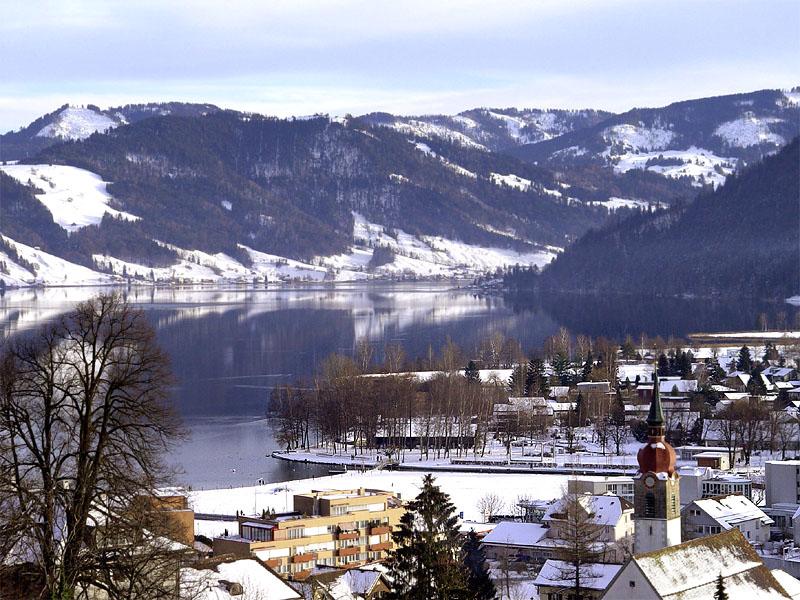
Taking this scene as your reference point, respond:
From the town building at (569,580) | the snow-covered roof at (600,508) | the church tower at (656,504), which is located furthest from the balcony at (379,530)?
the church tower at (656,504)

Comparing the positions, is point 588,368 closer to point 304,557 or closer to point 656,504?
point 304,557

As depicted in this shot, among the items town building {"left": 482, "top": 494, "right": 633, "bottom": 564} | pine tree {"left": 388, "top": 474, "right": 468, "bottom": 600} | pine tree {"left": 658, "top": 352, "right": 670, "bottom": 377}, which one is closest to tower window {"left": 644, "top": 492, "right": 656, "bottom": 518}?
town building {"left": 482, "top": 494, "right": 633, "bottom": 564}

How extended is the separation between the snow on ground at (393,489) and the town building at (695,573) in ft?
62.6

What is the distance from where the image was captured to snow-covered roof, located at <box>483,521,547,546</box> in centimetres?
4081

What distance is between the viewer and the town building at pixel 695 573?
2603cm

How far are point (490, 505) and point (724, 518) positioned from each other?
834 centimetres

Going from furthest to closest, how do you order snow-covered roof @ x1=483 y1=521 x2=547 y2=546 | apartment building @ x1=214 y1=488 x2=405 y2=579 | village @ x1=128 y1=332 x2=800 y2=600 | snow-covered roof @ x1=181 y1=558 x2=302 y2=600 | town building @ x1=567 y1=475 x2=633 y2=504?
town building @ x1=567 y1=475 x2=633 y2=504 < snow-covered roof @ x1=483 y1=521 x2=547 y2=546 < apartment building @ x1=214 y1=488 x2=405 y2=579 < village @ x1=128 y1=332 x2=800 y2=600 < snow-covered roof @ x1=181 y1=558 x2=302 y2=600

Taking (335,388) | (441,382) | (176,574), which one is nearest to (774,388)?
(441,382)

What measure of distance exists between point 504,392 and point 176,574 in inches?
2491

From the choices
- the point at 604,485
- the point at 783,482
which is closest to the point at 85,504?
the point at 783,482

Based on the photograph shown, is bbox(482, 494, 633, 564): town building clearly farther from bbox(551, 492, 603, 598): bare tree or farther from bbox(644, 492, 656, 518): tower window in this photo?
bbox(644, 492, 656, 518): tower window

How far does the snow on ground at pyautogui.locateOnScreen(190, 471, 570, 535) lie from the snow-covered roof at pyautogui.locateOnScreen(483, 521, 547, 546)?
19.2ft

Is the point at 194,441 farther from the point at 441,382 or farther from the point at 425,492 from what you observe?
the point at 425,492

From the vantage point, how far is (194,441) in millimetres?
67625
